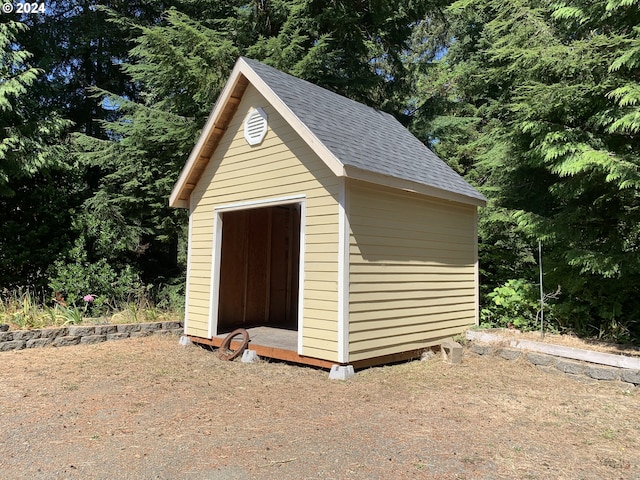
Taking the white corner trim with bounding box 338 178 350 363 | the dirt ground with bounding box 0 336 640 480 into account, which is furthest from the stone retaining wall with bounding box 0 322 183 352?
the white corner trim with bounding box 338 178 350 363

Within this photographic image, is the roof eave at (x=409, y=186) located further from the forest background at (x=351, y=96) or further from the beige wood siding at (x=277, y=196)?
the forest background at (x=351, y=96)

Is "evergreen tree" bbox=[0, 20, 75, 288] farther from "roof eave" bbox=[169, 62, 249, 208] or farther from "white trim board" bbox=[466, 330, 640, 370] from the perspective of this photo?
"white trim board" bbox=[466, 330, 640, 370]

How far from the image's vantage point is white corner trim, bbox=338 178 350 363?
5.71 meters

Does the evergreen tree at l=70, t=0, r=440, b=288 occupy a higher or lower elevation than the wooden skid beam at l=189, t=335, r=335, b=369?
higher

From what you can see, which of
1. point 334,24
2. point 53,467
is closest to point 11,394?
point 53,467

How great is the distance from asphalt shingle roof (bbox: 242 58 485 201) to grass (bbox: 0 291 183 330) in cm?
567

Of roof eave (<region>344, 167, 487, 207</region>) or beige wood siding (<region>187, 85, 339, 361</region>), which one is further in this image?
beige wood siding (<region>187, 85, 339, 361</region>)

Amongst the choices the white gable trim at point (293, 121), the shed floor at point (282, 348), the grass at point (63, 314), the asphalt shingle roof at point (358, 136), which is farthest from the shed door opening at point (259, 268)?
the white gable trim at point (293, 121)

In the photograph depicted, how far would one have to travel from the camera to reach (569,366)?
6008mm

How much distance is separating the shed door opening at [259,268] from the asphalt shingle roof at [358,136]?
2806 mm

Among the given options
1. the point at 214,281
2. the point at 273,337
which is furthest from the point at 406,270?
the point at 214,281

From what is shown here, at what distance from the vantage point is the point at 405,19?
13695 mm

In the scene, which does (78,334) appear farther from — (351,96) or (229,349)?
(351,96)

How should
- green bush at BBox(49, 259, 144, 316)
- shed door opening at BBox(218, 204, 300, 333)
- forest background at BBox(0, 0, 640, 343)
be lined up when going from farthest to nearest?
green bush at BBox(49, 259, 144, 316) < shed door opening at BBox(218, 204, 300, 333) < forest background at BBox(0, 0, 640, 343)
